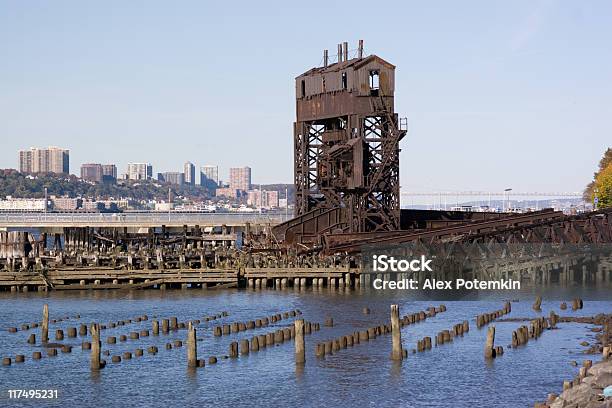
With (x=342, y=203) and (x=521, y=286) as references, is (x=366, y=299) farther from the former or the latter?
(x=342, y=203)

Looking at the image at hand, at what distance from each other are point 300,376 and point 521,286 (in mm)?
39625

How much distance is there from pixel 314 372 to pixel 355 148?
160 ft

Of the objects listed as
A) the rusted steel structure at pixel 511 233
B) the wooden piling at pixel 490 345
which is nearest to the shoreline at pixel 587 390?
the wooden piling at pixel 490 345

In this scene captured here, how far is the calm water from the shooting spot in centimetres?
4766

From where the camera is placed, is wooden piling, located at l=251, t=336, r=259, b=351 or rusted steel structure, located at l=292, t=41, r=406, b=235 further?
rusted steel structure, located at l=292, t=41, r=406, b=235

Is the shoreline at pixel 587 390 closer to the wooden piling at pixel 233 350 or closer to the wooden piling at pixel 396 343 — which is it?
the wooden piling at pixel 396 343

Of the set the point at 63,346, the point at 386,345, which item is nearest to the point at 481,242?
the point at 386,345

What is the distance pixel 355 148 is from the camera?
99688 mm

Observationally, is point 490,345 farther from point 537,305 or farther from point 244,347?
point 537,305

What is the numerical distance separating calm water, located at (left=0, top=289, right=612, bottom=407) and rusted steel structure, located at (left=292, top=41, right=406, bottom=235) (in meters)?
28.0

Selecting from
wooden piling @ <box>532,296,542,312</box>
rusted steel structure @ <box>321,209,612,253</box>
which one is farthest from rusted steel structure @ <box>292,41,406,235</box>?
wooden piling @ <box>532,296,542,312</box>

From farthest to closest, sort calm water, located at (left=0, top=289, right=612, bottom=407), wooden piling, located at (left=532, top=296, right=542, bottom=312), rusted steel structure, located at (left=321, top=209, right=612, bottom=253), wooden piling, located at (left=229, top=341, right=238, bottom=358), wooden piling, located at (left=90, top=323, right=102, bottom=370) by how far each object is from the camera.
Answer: rusted steel structure, located at (left=321, top=209, right=612, bottom=253) < wooden piling, located at (left=532, top=296, right=542, bottom=312) < wooden piling, located at (left=229, top=341, right=238, bottom=358) < wooden piling, located at (left=90, top=323, right=102, bottom=370) < calm water, located at (left=0, top=289, right=612, bottom=407)

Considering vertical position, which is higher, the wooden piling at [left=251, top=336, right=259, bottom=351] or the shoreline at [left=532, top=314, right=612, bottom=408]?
the wooden piling at [left=251, top=336, right=259, bottom=351]

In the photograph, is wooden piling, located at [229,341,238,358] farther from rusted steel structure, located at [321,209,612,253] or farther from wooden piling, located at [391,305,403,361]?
rusted steel structure, located at [321,209,612,253]
